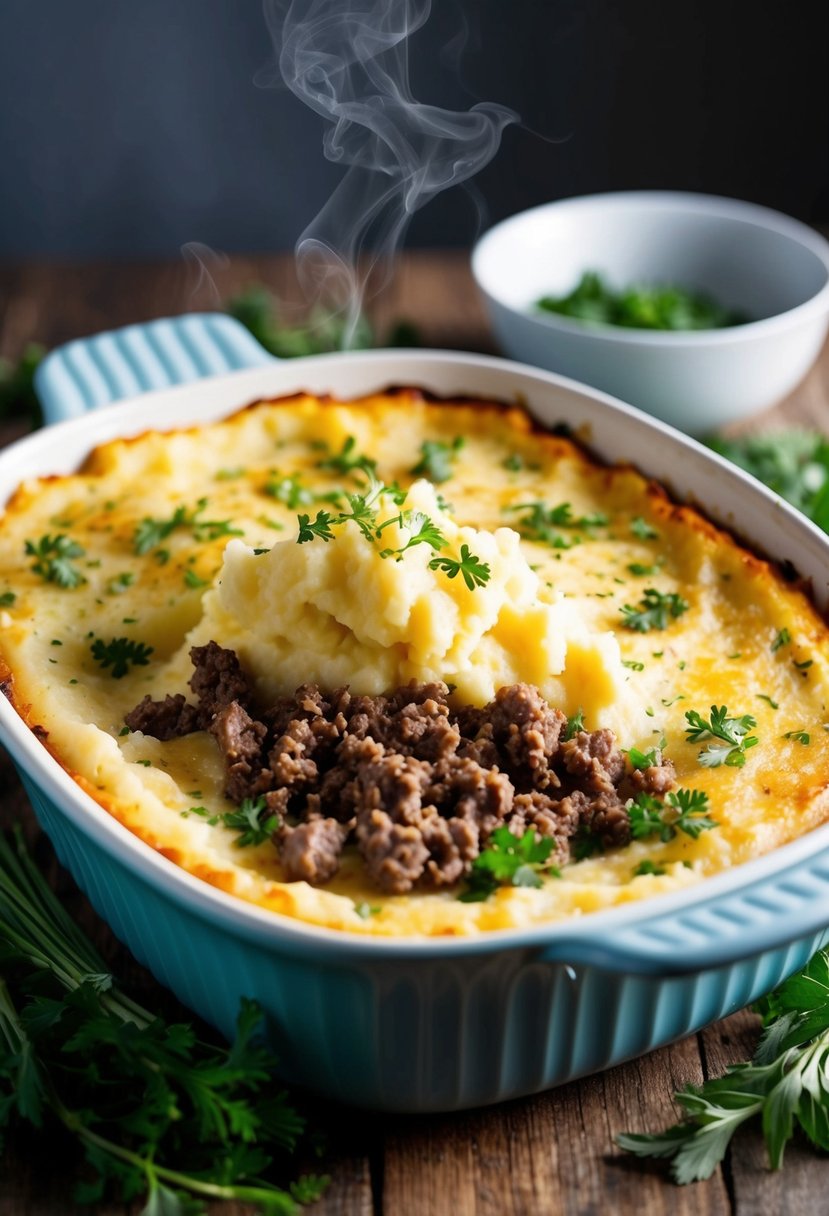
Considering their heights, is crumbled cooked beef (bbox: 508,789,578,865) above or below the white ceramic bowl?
above

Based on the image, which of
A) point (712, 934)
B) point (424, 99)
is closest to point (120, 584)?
point (712, 934)

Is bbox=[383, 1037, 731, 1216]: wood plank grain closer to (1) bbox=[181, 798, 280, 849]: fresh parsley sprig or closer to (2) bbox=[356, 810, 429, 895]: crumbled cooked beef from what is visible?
(2) bbox=[356, 810, 429, 895]: crumbled cooked beef

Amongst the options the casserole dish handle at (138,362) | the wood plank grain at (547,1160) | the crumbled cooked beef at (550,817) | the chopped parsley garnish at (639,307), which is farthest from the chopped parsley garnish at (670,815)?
the chopped parsley garnish at (639,307)

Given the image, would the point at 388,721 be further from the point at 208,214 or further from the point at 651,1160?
the point at 208,214

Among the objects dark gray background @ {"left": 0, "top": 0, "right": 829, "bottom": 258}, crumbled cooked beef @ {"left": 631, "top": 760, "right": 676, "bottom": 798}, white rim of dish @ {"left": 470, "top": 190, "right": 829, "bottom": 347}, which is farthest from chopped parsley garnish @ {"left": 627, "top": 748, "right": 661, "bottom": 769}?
dark gray background @ {"left": 0, "top": 0, "right": 829, "bottom": 258}

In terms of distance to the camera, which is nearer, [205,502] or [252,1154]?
[252,1154]

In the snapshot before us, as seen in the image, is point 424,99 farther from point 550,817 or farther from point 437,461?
point 550,817

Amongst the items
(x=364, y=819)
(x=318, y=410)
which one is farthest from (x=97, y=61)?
(x=364, y=819)
